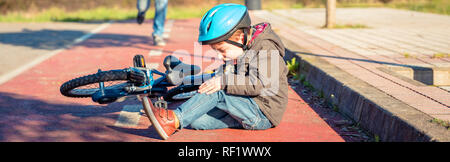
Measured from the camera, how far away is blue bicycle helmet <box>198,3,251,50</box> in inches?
159

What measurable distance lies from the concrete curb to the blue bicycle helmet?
43.5 inches

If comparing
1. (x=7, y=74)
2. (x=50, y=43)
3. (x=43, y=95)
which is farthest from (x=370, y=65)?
(x=50, y=43)

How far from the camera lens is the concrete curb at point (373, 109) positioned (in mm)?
3561

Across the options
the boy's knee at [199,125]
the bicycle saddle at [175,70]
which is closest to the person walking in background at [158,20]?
the bicycle saddle at [175,70]

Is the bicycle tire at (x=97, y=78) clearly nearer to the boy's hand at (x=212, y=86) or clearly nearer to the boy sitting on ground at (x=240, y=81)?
the boy sitting on ground at (x=240, y=81)

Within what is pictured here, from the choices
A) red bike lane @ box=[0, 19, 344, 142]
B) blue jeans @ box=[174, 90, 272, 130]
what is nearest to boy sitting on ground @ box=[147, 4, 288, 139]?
blue jeans @ box=[174, 90, 272, 130]

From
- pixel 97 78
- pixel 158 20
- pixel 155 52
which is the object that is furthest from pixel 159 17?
pixel 97 78

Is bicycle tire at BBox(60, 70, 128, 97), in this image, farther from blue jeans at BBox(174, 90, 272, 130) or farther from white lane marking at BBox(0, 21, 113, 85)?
white lane marking at BBox(0, 21, 113, 85)

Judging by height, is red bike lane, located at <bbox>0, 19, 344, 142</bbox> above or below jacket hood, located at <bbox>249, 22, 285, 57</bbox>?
below

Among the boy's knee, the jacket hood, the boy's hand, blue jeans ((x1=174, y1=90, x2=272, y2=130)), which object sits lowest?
the boy's knee

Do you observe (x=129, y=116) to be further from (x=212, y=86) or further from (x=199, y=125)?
(x=212, y=86)
